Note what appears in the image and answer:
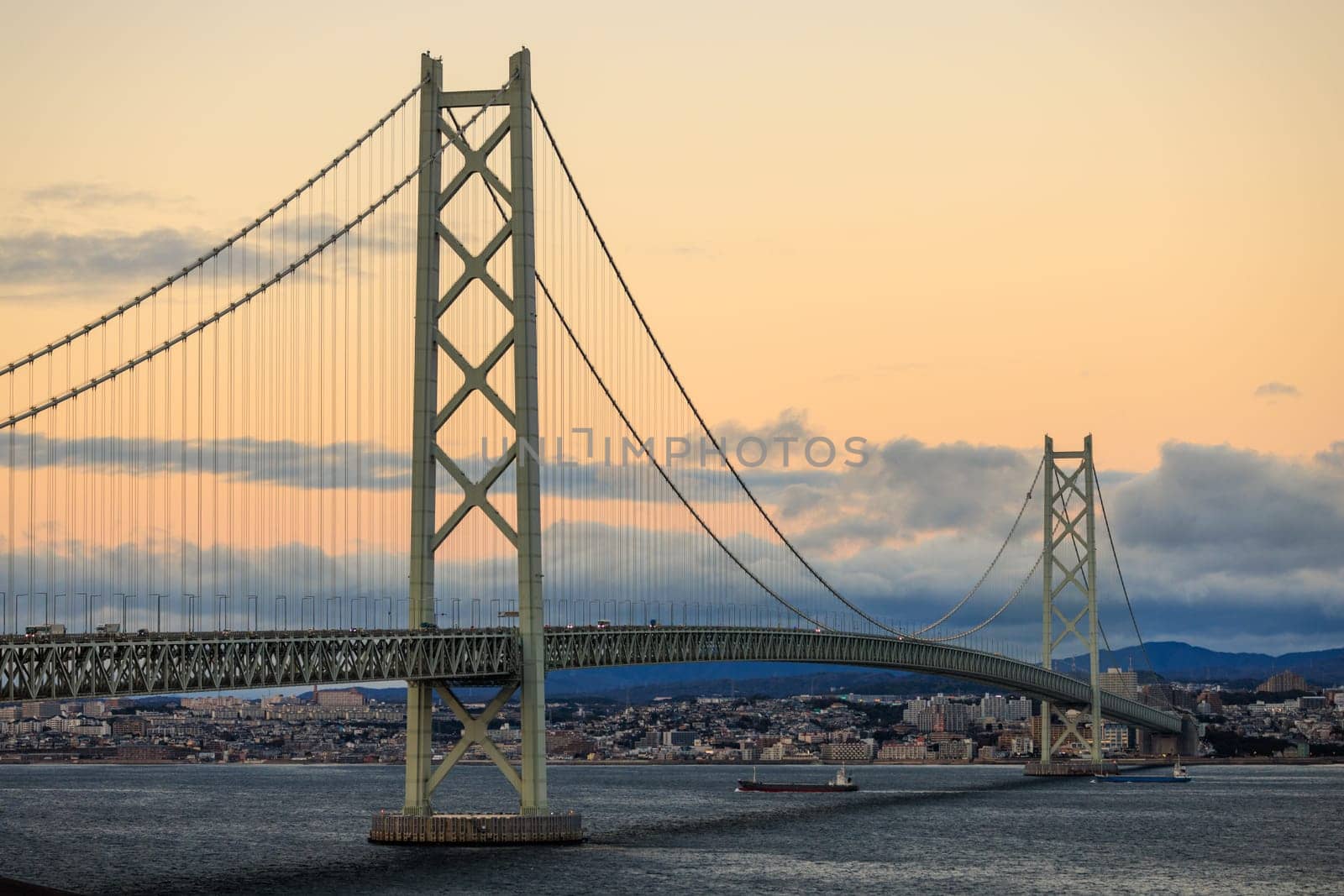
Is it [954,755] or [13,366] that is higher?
[13,366]

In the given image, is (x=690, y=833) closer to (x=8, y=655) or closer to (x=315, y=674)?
(x=315, y=674)

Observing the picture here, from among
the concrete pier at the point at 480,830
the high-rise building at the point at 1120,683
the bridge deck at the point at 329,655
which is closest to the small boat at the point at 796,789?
the high-rise building at the point at 1120,683

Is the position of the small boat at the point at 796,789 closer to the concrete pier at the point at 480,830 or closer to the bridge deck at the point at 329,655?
the bridge deck at the point at 329,655

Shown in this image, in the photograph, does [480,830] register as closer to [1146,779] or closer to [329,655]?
[329,655]

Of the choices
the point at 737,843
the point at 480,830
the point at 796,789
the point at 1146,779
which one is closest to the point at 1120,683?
the point at 1146,779

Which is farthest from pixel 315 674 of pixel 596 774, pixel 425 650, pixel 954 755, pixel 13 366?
pixel 954 755

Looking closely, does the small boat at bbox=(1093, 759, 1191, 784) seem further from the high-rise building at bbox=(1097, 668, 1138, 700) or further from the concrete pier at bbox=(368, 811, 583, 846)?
the concrete pier at bbox=(368, 811, 583, 846)
